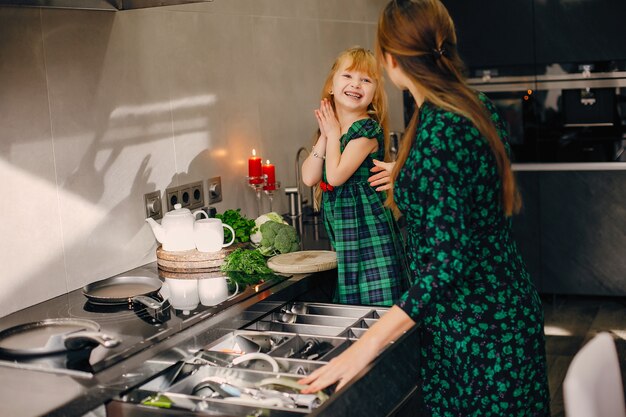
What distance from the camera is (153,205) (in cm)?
278

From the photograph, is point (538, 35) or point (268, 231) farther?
point (538, 35)

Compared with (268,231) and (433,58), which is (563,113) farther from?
(433,58)

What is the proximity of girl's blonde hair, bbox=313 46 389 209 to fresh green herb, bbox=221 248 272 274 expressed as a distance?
0.42 m

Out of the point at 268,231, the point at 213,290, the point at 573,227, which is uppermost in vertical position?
the point at 268,231

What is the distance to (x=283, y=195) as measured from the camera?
3.61 metres

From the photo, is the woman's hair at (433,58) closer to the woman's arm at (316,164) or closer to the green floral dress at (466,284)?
the green floral dress at (466,284)

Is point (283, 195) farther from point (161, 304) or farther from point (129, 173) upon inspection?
point (161, 304)

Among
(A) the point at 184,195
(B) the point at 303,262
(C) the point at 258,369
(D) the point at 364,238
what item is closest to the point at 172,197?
(A) the point at 184,195

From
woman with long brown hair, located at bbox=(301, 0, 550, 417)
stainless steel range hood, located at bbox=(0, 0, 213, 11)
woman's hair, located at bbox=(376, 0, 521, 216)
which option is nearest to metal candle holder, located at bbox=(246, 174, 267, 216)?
stainless steel range hood, located at bbox=(0, 0, 213, 11)

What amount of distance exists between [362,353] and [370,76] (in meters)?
1.35

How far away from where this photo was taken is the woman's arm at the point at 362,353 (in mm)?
1614

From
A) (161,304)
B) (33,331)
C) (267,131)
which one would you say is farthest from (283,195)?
(33,331)

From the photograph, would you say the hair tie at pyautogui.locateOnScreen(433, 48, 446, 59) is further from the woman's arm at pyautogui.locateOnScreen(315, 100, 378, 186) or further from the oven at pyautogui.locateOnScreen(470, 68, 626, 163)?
the oven at pyautogui.locateOnScreen(470, 68, 626, 163)

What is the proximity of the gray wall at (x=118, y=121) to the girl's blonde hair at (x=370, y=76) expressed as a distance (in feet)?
1.71
